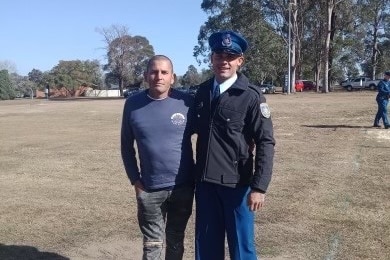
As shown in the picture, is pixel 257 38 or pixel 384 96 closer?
pixel 384 96

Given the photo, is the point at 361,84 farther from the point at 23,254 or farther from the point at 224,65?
the point at 224,65

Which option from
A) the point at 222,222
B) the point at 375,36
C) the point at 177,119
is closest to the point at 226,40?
the point at 177,119

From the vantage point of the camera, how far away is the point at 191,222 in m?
5.93

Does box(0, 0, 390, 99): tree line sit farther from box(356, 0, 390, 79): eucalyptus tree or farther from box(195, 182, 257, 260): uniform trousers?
box(195, 182, 257, 260): uniform trousers

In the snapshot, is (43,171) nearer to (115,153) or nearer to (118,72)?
(115,153)

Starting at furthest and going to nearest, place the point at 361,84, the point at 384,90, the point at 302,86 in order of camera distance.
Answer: the point at 302,86, the point at 361,84, the point at 384,90

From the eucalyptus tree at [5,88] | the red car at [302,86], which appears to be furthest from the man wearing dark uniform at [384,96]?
the eucalyptus tree at [5,88]

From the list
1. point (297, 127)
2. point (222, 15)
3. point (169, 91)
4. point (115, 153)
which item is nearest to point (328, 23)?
point (222, 15)

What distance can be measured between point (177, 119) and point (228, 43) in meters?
0.64

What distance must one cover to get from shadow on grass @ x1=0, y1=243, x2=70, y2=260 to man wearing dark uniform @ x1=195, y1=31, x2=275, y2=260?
208 cm

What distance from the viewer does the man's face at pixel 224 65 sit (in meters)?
3.43

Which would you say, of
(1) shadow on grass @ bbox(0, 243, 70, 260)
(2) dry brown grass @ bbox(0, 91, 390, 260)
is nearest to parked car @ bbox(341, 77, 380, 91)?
(2) dry brown grass @ bbox(0, 91, 390, 260)

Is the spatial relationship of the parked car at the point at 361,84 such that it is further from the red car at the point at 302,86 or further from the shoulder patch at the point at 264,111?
the shoulder patch at the point at 264,111

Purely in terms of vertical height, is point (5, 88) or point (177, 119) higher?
point (5, 88)
